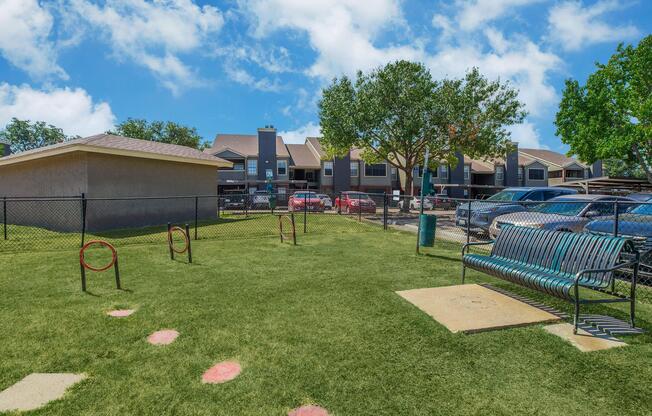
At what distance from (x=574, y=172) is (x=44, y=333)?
6429 cm

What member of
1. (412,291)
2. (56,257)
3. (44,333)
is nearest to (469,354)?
(412,291)

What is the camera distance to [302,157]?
46.5 metres

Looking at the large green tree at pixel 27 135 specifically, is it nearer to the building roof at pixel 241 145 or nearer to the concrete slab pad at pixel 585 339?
the building roof at pixel 241 145

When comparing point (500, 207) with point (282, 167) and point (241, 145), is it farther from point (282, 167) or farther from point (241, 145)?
point (241, 145)

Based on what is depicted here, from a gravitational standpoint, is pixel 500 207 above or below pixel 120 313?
above

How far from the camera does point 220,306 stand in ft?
15.7

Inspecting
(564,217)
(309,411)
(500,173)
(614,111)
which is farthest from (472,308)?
(500,173)

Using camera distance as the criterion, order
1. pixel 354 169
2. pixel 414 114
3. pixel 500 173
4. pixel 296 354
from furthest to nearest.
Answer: pixel 500 173 → pixel 354 169 → pixel 414 114 → pixel 296 354

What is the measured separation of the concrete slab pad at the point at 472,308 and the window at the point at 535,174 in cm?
5525

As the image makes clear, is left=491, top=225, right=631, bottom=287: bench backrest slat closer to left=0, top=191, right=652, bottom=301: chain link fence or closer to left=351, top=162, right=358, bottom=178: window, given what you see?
left=0, top=191, right=652, bottom=301: chain link fence

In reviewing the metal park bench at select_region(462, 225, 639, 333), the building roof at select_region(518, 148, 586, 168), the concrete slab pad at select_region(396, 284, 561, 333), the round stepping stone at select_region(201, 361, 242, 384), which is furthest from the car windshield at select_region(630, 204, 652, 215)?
the building roof at select_region(518, 148, 586, 168)

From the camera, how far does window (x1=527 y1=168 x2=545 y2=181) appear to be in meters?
52.6

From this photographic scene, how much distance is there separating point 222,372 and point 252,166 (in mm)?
41113

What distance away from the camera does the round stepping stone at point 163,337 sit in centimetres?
366
